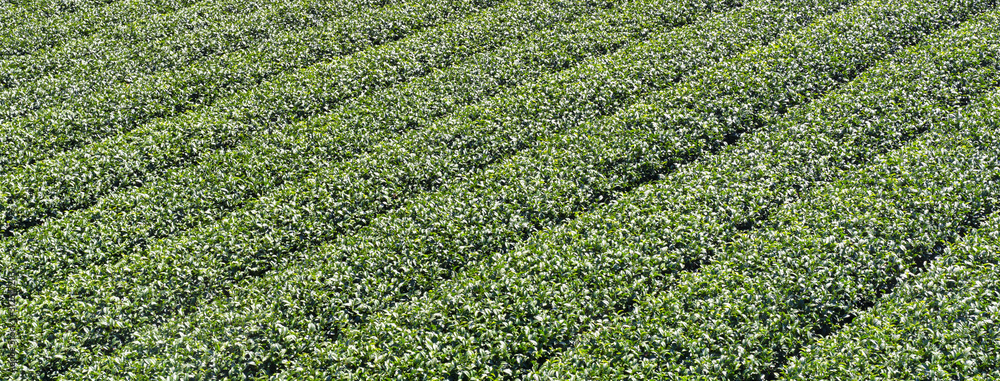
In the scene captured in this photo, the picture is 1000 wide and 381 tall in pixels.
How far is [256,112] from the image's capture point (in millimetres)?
15461

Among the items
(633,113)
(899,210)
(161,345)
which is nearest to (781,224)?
(899,210)

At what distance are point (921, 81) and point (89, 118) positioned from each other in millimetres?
16646

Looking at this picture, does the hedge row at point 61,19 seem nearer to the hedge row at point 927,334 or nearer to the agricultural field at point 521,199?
the agricultural field at point 521,199

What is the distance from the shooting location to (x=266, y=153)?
14.0 m

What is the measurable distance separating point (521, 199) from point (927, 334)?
19.3ft

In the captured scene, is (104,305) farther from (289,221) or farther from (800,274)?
(800,274)

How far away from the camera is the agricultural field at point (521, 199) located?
9.03 metres

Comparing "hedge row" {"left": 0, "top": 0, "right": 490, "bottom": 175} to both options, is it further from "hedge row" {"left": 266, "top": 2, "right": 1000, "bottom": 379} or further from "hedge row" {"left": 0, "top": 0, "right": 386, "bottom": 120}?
"hedge row" {"left": 266, "top": 2, "right": 1000, "bottom": 379}

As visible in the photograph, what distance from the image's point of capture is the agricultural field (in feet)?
29.6

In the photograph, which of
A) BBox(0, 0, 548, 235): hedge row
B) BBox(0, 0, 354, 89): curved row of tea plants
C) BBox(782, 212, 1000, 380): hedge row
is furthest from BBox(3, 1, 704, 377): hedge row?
BBox(782, 212, 1000, 380): hedge row

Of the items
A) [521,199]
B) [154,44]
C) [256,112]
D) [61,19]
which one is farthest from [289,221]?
[61,19]

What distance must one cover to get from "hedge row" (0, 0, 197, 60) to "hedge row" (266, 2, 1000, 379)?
46.0ft

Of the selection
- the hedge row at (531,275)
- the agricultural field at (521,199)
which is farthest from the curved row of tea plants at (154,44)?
the hedge row at (531,275)

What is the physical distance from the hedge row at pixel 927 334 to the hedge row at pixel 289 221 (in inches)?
268
